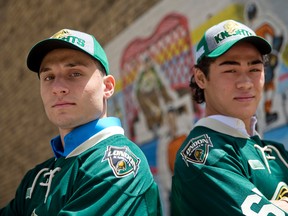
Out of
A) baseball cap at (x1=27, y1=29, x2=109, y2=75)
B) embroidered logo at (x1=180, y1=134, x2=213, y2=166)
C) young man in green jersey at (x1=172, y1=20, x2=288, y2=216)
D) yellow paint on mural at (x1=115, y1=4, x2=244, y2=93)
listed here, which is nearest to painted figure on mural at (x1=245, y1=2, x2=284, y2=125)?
yellow paint on mural at (x1=115, y1=4, x2=244, y2=93)

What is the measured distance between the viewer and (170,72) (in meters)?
4.81

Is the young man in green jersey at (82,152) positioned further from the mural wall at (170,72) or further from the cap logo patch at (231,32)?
the mural wall at (170,72)

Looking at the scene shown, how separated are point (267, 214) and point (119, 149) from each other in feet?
2.11

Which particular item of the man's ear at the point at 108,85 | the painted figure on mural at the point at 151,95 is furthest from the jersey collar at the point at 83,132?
the painted figure on mural at the point at 151,95

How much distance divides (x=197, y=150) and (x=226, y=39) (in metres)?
0.54

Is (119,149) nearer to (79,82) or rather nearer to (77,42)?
(79,82)

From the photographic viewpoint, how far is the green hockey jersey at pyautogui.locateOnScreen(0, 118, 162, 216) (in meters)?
1.89

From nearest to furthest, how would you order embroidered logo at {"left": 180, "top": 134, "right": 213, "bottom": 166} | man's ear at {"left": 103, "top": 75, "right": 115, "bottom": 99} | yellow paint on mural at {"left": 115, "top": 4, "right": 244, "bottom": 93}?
embroidered logo at {"left": 180, "top": 134, "right": 213, "bottom": 166}
man's ear at {"left": 103, "top": 75, "right": 115, "bottom": 99}
yellow paint on mural at {"left": 115, "top": 4, "right": 244, "bottom": 93}

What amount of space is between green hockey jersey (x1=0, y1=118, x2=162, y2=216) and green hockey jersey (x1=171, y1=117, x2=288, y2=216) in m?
0.16

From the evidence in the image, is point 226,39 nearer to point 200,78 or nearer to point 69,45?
point 200,78

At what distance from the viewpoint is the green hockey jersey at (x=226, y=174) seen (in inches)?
74.7

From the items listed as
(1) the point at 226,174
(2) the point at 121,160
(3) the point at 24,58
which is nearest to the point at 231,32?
(1) the point at 226,174

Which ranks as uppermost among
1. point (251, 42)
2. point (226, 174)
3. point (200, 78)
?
point (251, 42)

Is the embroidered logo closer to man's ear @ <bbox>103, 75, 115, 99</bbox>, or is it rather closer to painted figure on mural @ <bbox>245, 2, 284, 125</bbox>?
man's ear @ <bbox>103, 75, 115, 99</bbox>
